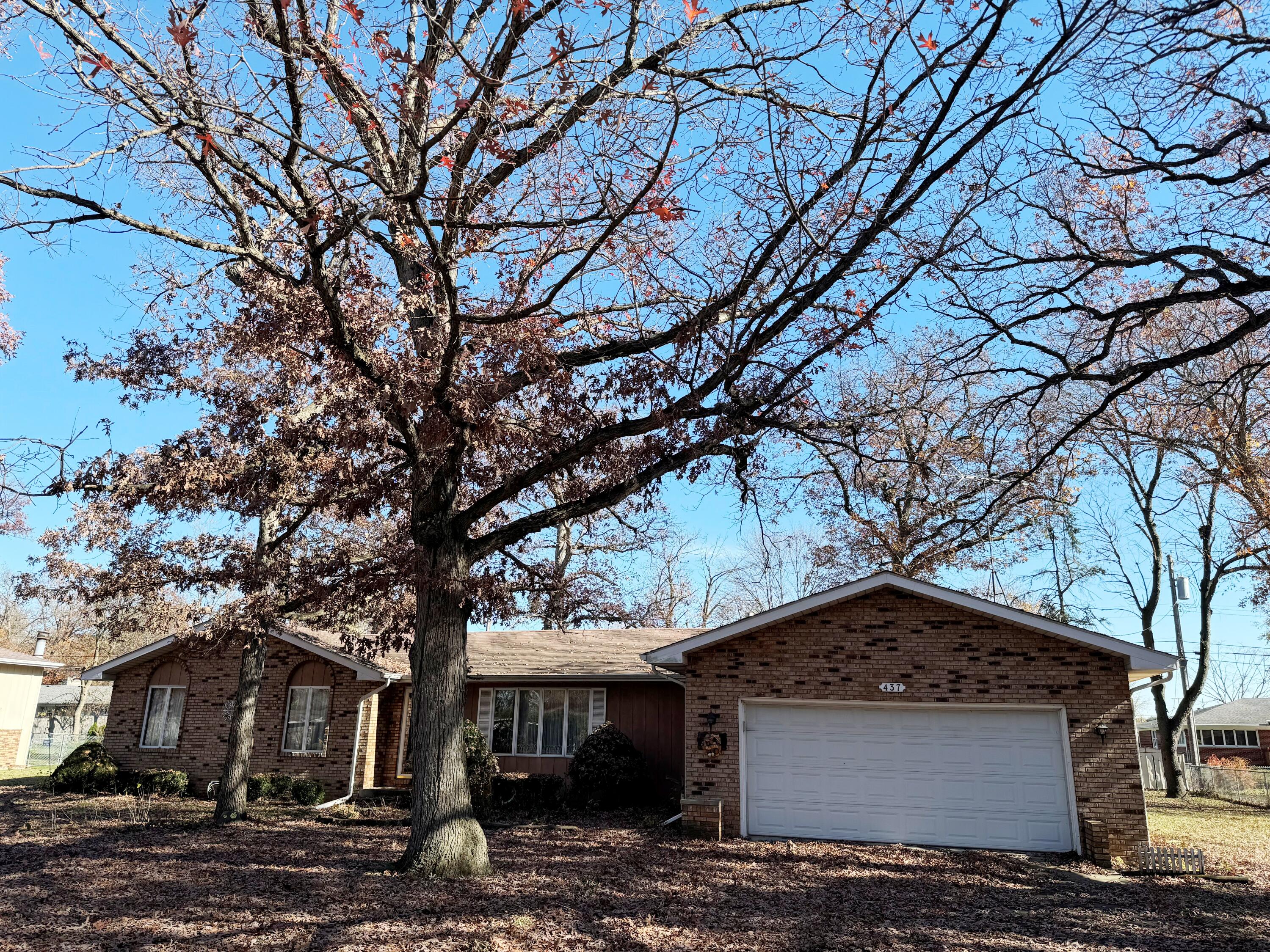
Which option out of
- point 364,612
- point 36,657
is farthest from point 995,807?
point 36,657

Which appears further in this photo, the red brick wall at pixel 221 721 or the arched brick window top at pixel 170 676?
the arched brick window top at pixel 170 676

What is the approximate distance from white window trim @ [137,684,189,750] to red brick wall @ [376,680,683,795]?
4912mm

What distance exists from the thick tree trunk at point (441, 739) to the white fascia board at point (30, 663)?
73.6ft

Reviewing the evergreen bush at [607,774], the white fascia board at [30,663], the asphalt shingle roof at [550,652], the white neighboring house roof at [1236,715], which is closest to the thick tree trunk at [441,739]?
the evergreen bush at [607,774]

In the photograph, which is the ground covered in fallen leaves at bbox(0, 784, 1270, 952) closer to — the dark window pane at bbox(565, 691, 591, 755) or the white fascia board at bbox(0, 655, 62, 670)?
the dark window pane at bbox(565, 691, 591, 755)

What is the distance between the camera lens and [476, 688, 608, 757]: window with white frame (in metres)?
18.8

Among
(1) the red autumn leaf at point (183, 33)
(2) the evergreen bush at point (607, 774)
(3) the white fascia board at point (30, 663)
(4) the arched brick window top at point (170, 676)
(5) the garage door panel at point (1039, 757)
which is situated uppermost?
(1) the red autumn leaf at point (183, 33)

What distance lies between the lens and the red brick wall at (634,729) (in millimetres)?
17906

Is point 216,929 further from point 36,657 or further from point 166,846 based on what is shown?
point 36,657

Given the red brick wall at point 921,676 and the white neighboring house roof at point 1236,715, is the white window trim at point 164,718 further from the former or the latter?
the white neighboring house roof at point 1236,715

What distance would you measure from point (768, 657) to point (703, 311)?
7.10 meters

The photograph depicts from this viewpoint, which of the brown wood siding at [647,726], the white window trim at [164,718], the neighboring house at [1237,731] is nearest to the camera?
the brown wood siding at [647,726]

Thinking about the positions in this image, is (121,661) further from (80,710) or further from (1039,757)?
(80,710)

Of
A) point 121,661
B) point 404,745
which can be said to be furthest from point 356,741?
point 121,661
